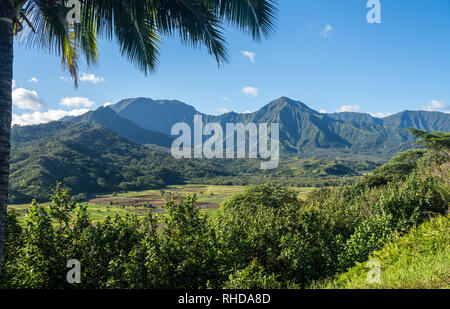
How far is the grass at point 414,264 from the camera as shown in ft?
11.1

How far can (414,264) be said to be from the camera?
4258 mm

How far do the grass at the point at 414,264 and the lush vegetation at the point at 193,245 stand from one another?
0.53 meters

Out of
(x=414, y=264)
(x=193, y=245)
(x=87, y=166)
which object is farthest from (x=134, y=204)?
(x=87, y=166)

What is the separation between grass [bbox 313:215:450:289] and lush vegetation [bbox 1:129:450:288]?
0.53m

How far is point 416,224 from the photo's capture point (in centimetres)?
679

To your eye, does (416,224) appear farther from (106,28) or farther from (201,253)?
(106,28)

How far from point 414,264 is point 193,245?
12.7ft

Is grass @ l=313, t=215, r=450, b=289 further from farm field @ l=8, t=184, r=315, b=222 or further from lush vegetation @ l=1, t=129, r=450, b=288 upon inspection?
farm field @ l=8, t=184, r=315, b=222

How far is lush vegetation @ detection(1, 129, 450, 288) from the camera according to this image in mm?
3691

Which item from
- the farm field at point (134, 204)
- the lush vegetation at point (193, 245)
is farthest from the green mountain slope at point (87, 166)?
the lush vegetation at point (193, 245)

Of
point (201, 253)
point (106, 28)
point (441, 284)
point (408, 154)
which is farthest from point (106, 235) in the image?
point (408, 154)

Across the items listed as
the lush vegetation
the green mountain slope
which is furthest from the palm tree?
the green mountain slope

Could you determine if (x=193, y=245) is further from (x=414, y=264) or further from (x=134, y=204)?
(x=134, y=204)

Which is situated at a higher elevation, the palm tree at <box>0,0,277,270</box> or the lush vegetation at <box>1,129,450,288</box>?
the palm tree at <box>0,0,277,270</box>
